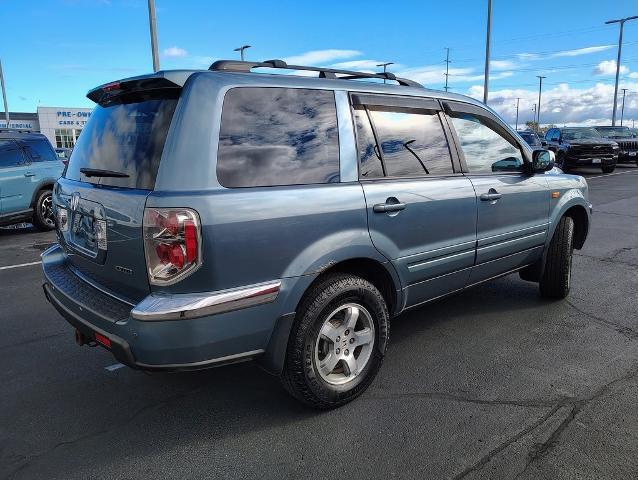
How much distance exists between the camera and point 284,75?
297 centimetres

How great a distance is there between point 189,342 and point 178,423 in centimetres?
82

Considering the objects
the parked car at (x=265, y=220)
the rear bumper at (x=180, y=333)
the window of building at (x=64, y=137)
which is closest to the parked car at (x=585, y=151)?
the parked car at (x=265, y=220)

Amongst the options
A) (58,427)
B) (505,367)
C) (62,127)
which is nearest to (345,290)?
(505,367)

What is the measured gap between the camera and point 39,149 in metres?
10.0

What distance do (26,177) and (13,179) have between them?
0.88 ft

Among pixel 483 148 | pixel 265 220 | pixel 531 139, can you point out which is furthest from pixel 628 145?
pixel 265 220

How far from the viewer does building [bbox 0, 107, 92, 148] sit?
6419cm

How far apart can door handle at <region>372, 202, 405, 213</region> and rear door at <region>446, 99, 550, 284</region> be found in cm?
89

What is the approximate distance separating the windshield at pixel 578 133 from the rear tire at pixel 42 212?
1877 centimetres

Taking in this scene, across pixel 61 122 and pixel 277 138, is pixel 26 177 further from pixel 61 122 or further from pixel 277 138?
pixel 61 122

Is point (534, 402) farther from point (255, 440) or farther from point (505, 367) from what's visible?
point (255, 440)

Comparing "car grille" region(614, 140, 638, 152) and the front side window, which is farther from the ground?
the front side window

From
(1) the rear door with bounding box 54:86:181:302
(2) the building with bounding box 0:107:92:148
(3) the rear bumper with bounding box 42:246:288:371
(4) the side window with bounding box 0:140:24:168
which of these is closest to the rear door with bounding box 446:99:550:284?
(3) the rear bumper with bounding box 42:246:288:371

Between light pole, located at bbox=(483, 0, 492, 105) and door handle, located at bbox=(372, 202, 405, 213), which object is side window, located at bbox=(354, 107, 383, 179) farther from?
light pole, located at bbox=(483, 0, 492, 105)
